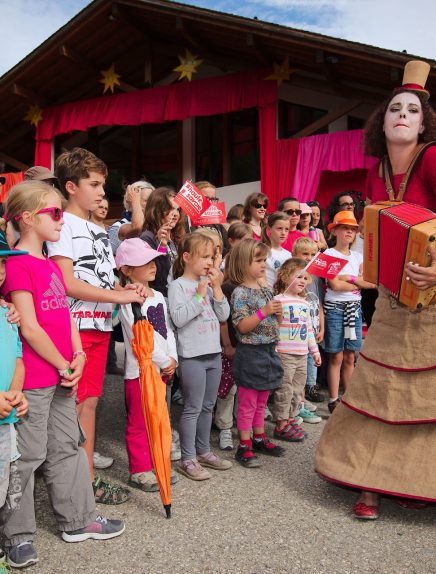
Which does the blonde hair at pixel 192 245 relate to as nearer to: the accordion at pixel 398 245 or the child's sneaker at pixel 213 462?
the accordion at pixel 398 245

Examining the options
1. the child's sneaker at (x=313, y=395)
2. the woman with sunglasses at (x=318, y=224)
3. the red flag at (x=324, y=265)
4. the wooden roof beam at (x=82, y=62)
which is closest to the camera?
the red flag at (x=324, y=265)

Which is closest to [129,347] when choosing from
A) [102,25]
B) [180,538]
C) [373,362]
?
[180,538]

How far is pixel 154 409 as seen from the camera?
280 centimetres

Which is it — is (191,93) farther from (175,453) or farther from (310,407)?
(175,453)

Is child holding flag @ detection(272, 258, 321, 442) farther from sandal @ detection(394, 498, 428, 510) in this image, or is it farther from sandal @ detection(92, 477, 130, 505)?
sandal @ detection(92, 477, 130, 505)

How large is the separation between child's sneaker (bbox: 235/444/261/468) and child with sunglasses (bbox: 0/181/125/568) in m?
1.10

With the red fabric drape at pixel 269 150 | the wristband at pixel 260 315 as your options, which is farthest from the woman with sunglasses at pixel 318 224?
the red fabric drape at pixel 269 150

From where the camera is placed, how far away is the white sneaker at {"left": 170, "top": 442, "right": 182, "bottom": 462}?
12.0ft

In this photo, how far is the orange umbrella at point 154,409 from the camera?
275cm

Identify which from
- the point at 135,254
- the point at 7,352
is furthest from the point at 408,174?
the point at 7,352

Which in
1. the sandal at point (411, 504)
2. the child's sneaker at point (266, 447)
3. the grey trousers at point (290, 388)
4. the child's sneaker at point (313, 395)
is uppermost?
the grey trousers at point (290, 388)

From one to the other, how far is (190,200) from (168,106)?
7097mm

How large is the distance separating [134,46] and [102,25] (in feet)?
3.69

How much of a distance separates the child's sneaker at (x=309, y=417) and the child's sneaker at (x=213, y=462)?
1169 mm
